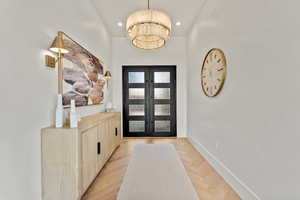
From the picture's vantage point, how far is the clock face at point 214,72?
231 cm

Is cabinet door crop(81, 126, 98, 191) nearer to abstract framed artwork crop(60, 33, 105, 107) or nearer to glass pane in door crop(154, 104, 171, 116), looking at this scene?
abstract framed artwork crop(60, 33, 105, 107)

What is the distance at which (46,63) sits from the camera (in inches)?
66.7

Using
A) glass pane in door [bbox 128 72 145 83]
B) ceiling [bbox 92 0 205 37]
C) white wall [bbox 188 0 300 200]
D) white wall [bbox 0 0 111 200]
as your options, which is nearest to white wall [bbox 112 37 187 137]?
glass pane in door [bbox 128 72 145 83]

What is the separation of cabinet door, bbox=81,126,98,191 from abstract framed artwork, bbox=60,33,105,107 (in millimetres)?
554

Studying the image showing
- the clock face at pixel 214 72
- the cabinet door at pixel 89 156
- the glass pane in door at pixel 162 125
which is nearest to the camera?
the cabinet door at pixel 89 156

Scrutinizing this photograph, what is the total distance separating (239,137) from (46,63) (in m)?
2.48

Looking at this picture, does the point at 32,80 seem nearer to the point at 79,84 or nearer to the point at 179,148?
the point at 79,84

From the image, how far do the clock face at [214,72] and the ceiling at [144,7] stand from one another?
1213 millimetres

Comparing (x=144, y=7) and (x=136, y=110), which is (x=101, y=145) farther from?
(x=144, y=7)

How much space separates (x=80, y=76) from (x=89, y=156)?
4.30ft

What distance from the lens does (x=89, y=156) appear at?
6.45ft

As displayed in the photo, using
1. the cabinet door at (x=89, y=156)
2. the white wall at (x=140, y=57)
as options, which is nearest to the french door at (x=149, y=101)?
the white wall at (x=140, y=57)

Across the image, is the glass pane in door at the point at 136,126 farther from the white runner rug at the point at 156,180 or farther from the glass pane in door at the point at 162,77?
the white runner rug at the point at 156,180

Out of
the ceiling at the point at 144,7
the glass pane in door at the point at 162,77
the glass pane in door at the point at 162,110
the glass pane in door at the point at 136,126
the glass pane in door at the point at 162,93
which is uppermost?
the ceiling at the point at 144,7
